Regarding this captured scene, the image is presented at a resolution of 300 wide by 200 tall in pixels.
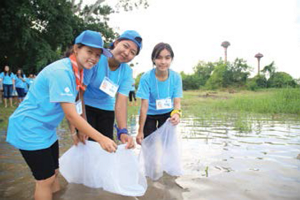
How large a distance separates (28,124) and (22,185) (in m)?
1.26

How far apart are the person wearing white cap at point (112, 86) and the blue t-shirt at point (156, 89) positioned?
0.36 meters

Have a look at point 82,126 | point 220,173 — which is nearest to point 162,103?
point 220,173

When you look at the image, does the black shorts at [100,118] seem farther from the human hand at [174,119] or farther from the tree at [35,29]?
the tree at [35,29]

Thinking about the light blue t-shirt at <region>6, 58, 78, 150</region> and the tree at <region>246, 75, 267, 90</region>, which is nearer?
the light blue t-shirt at <region>6, 58, 78, 150</region>

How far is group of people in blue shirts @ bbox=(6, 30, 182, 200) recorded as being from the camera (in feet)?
5.61

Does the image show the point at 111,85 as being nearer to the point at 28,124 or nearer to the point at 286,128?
the point at 28,124

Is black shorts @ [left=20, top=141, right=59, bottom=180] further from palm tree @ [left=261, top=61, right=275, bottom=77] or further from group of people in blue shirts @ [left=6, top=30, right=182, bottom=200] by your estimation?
palm tree @ [left=261, top=61, right=275, bottom=77]

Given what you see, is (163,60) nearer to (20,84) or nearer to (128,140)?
(128,140)

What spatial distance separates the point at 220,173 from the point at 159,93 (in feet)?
3.76

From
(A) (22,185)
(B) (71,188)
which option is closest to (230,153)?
(B) (71,188)

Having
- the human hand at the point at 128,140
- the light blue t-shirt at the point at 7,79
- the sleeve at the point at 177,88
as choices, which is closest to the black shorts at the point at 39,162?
the human hand at the point at 128,140

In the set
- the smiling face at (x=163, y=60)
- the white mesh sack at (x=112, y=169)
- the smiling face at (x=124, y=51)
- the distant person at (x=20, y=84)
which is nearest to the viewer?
the white mesh sack at (x=112, y=169)

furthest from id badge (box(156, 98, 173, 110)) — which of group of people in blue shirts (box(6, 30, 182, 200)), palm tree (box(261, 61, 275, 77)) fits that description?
palm tree (box(261, 61, 275, 77))

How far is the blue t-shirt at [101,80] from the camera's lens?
2350 mm
